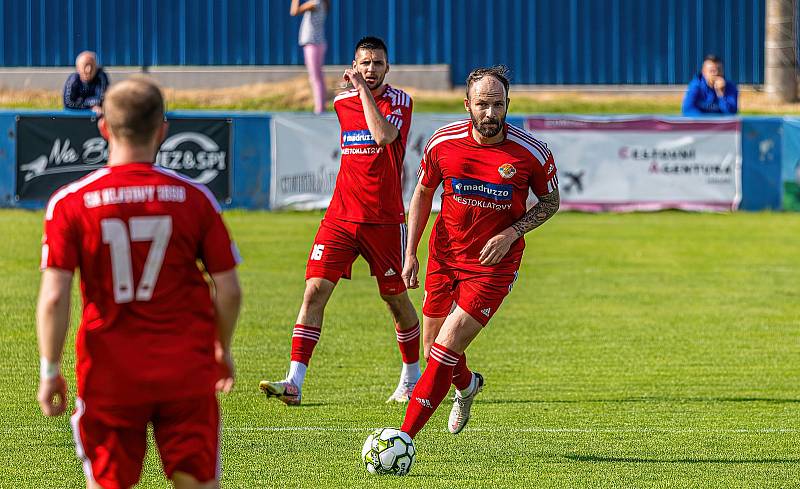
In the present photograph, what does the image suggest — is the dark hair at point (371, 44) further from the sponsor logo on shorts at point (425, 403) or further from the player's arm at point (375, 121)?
the sponsor logo on shorts at point (425, 403)

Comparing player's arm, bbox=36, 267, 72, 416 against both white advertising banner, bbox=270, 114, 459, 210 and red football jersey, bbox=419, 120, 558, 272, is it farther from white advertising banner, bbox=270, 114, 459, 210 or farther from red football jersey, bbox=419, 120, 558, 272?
white advertising banner, bbox=270, 114, 459, 210

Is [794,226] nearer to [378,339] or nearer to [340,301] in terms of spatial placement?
[340,301]

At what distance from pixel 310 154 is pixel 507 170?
12.5 m

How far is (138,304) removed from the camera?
4301mm

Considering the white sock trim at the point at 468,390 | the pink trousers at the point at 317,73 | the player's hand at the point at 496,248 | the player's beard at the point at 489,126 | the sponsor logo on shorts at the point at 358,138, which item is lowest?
the white sock trim at the point at 468,390

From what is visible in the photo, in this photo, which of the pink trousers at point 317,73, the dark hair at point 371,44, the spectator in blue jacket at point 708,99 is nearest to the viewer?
the dark hair at point 371,44

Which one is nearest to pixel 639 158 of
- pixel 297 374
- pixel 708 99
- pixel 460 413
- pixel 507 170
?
pixel 708 99

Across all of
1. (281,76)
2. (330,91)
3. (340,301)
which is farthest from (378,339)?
(281,76)

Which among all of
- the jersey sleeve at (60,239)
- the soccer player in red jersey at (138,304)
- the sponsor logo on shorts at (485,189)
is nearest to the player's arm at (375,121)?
the sponsor logo on shorts at (485,189)

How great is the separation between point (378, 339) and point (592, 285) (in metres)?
3.80

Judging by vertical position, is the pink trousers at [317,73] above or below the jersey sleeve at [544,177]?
above

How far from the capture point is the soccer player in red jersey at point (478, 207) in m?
6.91

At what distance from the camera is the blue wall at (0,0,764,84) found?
29.0 m

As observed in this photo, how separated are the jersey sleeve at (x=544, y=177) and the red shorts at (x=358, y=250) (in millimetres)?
1647
